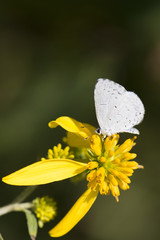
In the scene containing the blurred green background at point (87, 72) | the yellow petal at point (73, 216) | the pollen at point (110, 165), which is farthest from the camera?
the blurred green background at point (87, 72)

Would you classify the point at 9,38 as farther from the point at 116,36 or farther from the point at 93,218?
the point at 93,218

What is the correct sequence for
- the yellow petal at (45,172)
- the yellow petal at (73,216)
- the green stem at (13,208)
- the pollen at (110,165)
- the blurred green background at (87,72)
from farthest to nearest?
the blurred green background at (87,72) → the green stem at (13,208) → the pollen at (110,165) → the yellow petal at (73,216) → the yellow petal at (45,172)

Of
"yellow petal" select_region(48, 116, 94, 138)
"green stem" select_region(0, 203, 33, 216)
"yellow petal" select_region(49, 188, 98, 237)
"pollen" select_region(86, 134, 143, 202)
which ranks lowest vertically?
"yellow petal" select_region(49, 188, 98, 237)

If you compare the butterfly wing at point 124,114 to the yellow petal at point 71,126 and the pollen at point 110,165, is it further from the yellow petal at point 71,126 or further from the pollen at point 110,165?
the yellow petal at point 71,126

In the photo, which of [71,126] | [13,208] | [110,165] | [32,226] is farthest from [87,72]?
[32,226]

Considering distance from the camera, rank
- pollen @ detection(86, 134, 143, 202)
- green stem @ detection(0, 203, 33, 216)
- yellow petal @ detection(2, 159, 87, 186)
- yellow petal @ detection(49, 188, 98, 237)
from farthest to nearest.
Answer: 1. green stem @ detection(0, 203, 33, 216)
2. pollen @ detection(86, 134, 143, 202)
3. yellow petal @ detection(49, 188, 98, 237)
4. yellow petal @ detection(2, 159, 87, 186)

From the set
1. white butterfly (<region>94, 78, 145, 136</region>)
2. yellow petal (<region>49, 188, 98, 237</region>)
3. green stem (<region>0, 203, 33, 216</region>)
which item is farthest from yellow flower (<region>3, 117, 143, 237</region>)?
green stem (<region>0, 203, 33, 216</region>)

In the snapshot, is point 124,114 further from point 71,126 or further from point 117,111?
point 71,126

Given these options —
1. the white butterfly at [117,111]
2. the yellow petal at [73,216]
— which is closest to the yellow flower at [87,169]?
the yellow petal at [73,216]

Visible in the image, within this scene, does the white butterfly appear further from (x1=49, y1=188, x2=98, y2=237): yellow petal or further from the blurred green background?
the blurred green background
